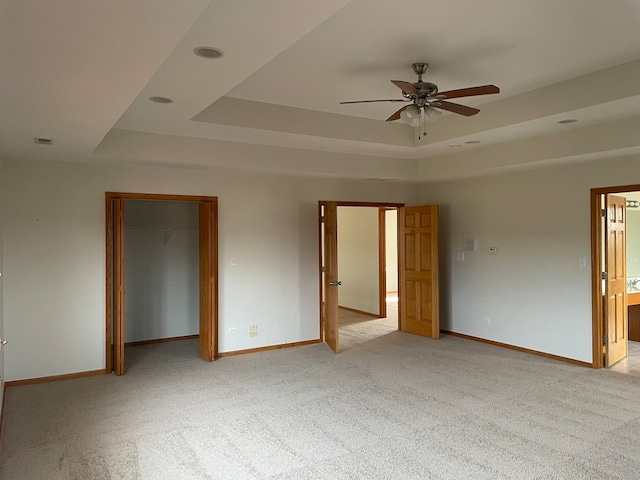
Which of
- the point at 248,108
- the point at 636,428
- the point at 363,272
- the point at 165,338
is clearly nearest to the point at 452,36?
the point at 248,108

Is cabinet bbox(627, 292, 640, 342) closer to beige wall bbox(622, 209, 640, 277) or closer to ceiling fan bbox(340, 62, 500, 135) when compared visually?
beige wall bbox(622, 209, 640, 277)

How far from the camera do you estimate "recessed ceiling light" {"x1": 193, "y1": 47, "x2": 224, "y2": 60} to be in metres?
2.42

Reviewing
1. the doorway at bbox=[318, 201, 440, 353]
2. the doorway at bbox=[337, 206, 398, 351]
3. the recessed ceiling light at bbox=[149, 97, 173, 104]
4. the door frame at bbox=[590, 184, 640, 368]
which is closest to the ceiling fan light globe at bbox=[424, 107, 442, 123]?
the recessed ceiling light at bbox=[149, 97, 173, 104]

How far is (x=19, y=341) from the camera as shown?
4598mm

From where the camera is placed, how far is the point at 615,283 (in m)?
5.25

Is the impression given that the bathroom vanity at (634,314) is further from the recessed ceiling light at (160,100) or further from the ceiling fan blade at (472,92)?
the recessed ceiling light at (160,100)

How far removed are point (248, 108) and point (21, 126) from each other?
1.84 metres

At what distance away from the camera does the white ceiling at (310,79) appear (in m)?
1.90

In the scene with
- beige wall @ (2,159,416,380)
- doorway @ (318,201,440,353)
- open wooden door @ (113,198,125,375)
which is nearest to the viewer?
beige wall @ (2,159,416,380)

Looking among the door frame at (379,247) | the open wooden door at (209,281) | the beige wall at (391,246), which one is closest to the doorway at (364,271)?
the door frame at (379,247)

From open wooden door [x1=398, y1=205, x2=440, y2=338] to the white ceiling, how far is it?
1.06 meters

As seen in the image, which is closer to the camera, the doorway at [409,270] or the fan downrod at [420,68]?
the fan downrod at [420,68]

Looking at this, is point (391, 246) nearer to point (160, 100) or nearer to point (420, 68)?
point (420, 68)

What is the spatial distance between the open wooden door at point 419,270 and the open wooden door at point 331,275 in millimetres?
1473
